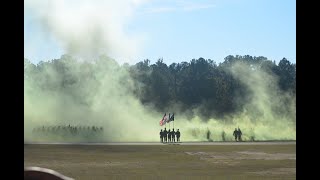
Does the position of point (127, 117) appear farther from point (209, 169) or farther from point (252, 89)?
point (209, 169)

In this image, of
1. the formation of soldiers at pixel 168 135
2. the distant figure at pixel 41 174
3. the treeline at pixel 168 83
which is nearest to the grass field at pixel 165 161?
the formation of soldiers at pixel 168 135

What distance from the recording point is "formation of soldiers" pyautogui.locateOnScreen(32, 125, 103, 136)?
46688 mm

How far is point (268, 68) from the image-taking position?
6612 centimetres

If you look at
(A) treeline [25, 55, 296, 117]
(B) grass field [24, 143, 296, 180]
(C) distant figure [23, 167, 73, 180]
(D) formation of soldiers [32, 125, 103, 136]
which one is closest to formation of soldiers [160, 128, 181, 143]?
(B) grass field [24, 143, 296, 180]

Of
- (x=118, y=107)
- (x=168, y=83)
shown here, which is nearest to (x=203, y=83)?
(x=168, y=83)

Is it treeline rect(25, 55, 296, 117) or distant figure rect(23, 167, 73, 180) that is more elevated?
treeline rect(25, 55, 296, 117)

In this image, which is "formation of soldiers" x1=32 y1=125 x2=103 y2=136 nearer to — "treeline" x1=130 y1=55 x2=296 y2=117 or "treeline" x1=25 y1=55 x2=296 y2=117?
"treeline" x1=25 y1=55 x2=296 y2=117

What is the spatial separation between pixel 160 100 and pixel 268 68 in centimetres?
1570

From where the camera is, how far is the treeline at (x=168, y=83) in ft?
189

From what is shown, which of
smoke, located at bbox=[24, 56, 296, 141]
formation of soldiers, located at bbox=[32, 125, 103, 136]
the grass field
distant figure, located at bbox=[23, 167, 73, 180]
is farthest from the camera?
smoke, located at bbox=[24, 56, 296, 141]

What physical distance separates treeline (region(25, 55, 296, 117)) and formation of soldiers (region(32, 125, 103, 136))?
18.4 ft

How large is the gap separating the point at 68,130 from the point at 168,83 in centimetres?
2016

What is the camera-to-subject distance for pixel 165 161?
27.2 m
